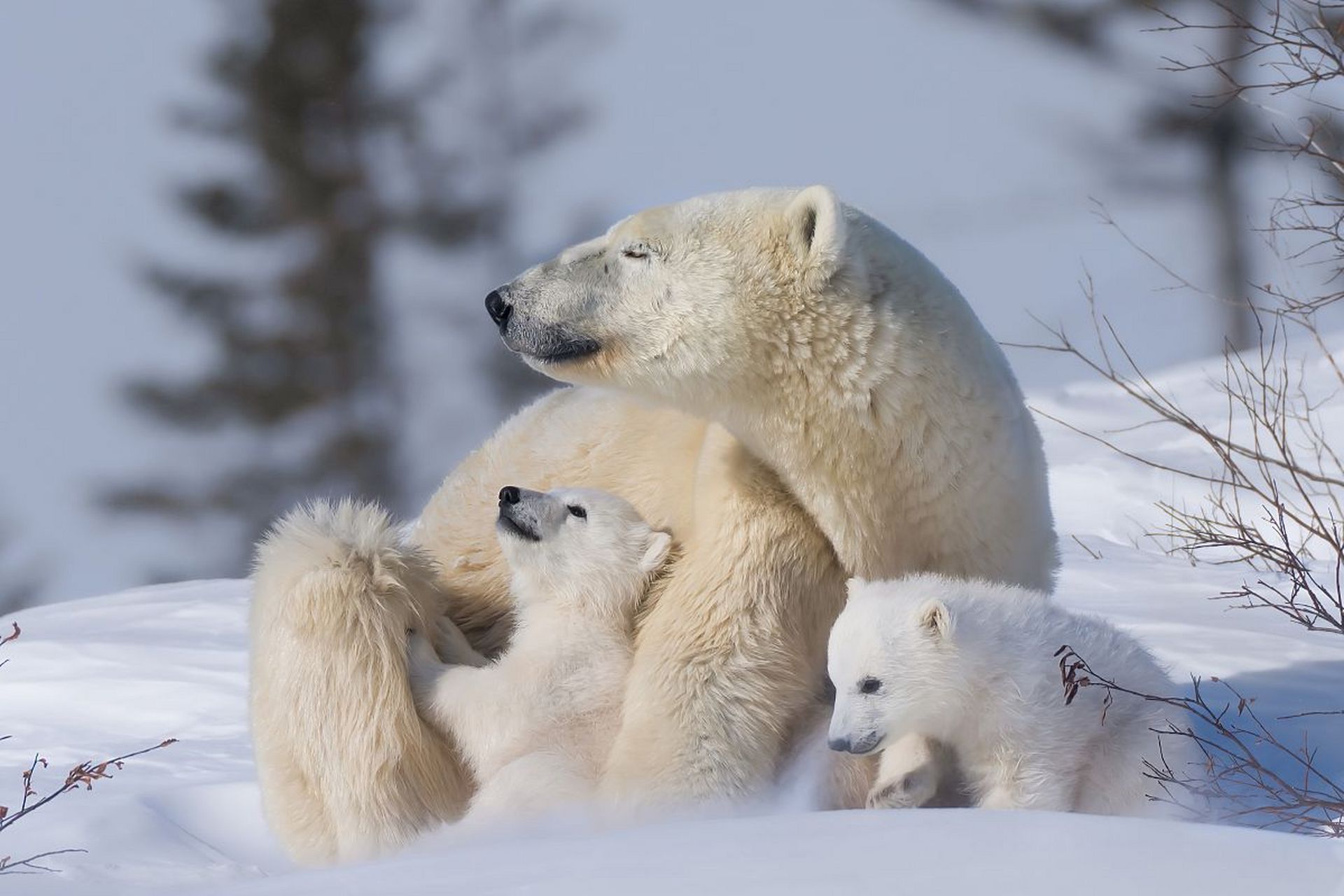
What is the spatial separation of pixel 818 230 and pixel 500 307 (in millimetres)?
702

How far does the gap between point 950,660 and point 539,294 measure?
3.73 feet

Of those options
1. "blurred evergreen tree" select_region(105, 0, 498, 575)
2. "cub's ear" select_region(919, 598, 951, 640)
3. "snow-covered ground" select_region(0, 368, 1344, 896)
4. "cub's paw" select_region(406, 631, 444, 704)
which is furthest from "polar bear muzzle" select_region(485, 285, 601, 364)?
"blurred evergreen tree" select_region(105, 0, 498, 575)

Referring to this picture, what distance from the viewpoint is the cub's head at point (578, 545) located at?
3.49 metres

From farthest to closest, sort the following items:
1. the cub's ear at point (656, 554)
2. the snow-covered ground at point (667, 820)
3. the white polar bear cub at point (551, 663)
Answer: the cub's ear at point (656, 554), the white polar bear cub at point (551, 663), the snow-covered ground at point (667, 820)

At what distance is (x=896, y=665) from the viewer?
9.62 ft

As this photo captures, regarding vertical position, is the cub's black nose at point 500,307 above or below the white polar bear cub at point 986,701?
above

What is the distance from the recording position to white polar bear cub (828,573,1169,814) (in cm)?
289

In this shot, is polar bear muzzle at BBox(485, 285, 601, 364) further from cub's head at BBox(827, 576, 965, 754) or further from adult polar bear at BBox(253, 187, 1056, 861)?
cub's head at BBox(827, 576, 965, 754)

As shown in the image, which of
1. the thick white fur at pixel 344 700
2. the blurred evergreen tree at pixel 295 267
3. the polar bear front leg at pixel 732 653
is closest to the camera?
the polar bear front leg at pixel 732 653

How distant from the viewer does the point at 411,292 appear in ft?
47.8

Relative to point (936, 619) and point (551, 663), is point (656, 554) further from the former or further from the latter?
point (936, 619)

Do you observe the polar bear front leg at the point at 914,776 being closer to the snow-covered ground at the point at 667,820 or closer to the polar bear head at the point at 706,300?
A: the snow-covered ground at the point at 667,820

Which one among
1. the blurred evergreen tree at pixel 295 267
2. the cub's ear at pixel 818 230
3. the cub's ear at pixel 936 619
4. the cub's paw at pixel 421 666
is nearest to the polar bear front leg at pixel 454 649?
the cub's paw at pixel 421 666

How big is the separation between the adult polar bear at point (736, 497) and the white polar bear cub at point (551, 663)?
8cm
